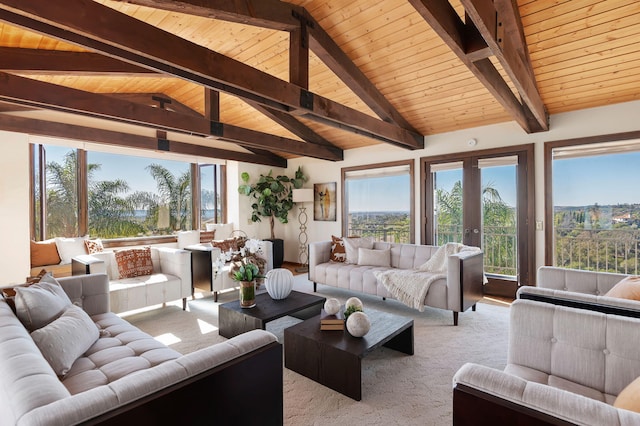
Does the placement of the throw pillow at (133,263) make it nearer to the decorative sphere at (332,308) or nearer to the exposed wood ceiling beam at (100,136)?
the exposed wood ceiling beam at (100,136)

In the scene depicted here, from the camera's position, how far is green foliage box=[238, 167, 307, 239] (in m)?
7.08

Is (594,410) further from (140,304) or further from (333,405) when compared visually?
(140,304)

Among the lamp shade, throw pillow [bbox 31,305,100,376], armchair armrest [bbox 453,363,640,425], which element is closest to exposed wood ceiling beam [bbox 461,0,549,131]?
armchair armrest [bbox 453,363,640,425]

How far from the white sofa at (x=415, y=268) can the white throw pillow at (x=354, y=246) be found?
0.09 meters

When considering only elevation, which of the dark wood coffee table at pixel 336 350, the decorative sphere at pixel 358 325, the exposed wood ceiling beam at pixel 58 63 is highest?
the exposed wood ceiling beam at pixel 58 63

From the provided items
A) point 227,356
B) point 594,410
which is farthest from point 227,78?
point 594,410

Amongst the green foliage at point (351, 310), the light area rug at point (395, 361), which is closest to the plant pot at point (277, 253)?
the light area rug at point (395, 361)

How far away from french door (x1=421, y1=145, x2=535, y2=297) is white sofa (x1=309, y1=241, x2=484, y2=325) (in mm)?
984

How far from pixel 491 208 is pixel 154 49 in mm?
4553

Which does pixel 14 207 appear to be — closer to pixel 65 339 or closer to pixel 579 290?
pixel 65 339

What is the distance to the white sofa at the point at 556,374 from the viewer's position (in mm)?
963

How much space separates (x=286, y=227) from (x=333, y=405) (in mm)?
5805

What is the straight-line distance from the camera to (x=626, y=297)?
1930 mm

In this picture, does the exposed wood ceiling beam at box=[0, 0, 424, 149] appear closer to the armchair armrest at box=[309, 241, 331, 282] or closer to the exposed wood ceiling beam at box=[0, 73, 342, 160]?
the exposed wood ceiling beam at box=[0, 73, 342, 160]
